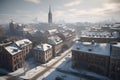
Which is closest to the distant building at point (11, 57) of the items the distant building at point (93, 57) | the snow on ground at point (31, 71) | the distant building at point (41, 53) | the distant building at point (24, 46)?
the distant building at point (24, 46)

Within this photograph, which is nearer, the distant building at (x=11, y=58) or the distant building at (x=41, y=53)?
the distant building at (x=11, y=58)

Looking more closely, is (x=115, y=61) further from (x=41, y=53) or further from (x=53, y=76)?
(x=41, y=53)

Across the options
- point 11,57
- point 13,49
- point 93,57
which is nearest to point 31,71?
point 11,57

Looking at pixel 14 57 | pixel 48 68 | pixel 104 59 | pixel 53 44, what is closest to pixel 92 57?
pixel 104 59

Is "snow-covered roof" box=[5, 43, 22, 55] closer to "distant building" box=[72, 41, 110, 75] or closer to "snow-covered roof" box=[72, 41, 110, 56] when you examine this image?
"distant building" box=[72, 41, 110, 75]

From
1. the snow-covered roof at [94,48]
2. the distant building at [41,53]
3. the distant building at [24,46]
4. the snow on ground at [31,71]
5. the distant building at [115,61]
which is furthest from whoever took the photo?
the distant building at [24,46]

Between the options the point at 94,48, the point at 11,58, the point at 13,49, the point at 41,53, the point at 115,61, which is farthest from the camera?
the point at 41,53

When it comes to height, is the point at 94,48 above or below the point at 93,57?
above

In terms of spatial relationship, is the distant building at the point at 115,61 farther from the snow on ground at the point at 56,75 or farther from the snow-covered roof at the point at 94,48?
the snow on ground at the point at 56,75

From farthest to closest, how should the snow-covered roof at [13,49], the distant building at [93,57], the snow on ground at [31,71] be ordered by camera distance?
the snow-covered roof at [13,49]
the snow on ground at [31,71]
the distant building at [93,57]
